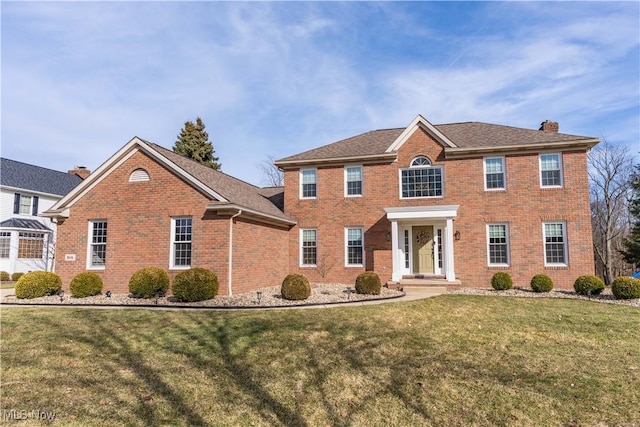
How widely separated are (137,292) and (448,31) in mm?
15179

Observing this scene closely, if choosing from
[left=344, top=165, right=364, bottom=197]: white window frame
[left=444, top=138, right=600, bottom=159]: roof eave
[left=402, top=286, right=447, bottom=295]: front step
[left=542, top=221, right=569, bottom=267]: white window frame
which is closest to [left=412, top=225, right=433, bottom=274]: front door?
[left=402, top=286, right=447, bottom=295]: front step

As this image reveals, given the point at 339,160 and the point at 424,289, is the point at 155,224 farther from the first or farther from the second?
the point at 424,289

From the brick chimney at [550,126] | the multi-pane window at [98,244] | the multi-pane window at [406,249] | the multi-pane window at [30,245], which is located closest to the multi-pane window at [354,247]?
the multi-pane window at [406,249]

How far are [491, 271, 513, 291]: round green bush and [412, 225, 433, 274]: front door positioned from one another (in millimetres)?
3134

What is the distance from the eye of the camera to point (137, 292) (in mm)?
13281

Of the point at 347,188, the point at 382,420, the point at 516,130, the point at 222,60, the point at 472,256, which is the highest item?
the point at 222,60

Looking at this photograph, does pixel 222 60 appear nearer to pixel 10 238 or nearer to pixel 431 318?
pixel 431 318

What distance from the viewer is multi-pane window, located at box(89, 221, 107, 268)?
1572 centimetres

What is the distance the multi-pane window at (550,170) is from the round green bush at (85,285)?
19.3 meters

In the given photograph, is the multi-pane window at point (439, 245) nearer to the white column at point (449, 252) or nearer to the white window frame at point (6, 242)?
the white column at point (449, 252)

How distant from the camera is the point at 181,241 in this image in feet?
48.5

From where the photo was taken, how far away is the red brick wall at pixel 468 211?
16.4 m

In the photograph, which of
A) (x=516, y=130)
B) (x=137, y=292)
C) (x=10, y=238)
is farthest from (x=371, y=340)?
(x=10, y=238)

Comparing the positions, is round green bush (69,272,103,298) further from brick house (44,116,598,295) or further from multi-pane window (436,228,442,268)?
multi-pane window (436,228,442,268)
